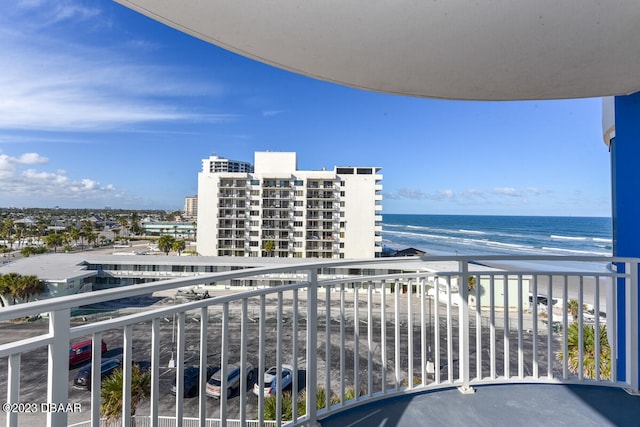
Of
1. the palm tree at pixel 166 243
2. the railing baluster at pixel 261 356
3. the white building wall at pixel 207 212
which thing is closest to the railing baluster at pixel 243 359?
the railing baluster at pixel 261 356

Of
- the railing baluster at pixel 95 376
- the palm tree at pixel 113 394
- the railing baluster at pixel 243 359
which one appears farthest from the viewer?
the palm tree at pixel 113 394

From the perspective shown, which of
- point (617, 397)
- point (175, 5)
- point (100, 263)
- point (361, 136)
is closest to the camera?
point (175, 5)

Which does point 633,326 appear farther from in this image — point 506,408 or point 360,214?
point 360,214

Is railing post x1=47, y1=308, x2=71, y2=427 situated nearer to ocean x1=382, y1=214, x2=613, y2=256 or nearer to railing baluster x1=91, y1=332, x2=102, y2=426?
railing baluster x1=91, y1=332, x2=102, y2=426

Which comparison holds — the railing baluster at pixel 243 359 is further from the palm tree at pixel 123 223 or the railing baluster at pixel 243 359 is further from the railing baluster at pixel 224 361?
the palm tree at pixel 123 223

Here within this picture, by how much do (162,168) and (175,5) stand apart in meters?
55.1

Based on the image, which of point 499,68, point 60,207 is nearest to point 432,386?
point 499,68

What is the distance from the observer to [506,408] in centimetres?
186

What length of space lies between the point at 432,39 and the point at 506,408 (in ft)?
6.67

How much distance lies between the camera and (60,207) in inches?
1855

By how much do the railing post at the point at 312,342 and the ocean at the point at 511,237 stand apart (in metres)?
24.9

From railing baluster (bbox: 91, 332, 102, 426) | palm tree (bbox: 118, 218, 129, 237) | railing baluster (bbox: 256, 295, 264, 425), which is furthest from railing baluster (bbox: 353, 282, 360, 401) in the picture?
palm tree (bbox: 118, 218, 129, 237)

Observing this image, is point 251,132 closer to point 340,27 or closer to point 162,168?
point 162,168

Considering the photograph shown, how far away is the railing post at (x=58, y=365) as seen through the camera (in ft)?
2.72
